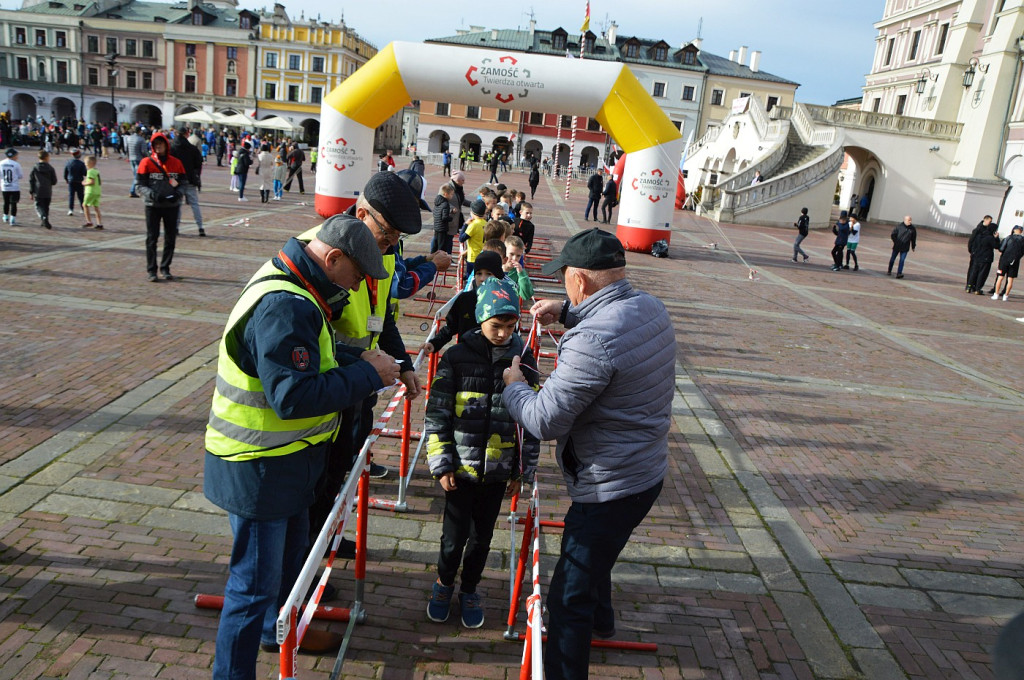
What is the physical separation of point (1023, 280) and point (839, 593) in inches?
877

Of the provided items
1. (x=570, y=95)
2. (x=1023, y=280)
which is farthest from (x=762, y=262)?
(x=1023, y=280)

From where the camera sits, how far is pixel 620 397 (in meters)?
Result: 2.85

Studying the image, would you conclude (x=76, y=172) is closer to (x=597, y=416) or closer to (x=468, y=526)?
(x=468, y=526)

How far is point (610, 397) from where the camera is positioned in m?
2.85

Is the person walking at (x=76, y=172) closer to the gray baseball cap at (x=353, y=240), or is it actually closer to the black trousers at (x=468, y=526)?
the black trousers at (x=468, y=526)

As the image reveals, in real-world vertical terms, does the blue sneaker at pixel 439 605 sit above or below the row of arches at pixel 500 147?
below

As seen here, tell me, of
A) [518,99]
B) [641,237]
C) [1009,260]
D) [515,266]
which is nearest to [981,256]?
[1009,260]

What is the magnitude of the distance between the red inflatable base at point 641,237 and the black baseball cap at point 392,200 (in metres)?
15.1

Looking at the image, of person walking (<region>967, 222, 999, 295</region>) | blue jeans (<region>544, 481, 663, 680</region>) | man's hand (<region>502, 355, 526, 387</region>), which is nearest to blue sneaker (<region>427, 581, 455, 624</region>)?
blue jeans (<region>544, 481, 663, 680</region>)

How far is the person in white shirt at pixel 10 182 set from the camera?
14.0 meters

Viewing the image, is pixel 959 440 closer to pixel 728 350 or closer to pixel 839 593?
pixel 728 350

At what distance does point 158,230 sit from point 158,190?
26.0 inches

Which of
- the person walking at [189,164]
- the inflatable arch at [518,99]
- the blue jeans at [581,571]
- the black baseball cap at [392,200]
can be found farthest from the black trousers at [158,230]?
the blue jeans at [581,571]

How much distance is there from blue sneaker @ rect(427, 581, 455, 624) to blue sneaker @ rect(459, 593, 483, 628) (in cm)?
9
